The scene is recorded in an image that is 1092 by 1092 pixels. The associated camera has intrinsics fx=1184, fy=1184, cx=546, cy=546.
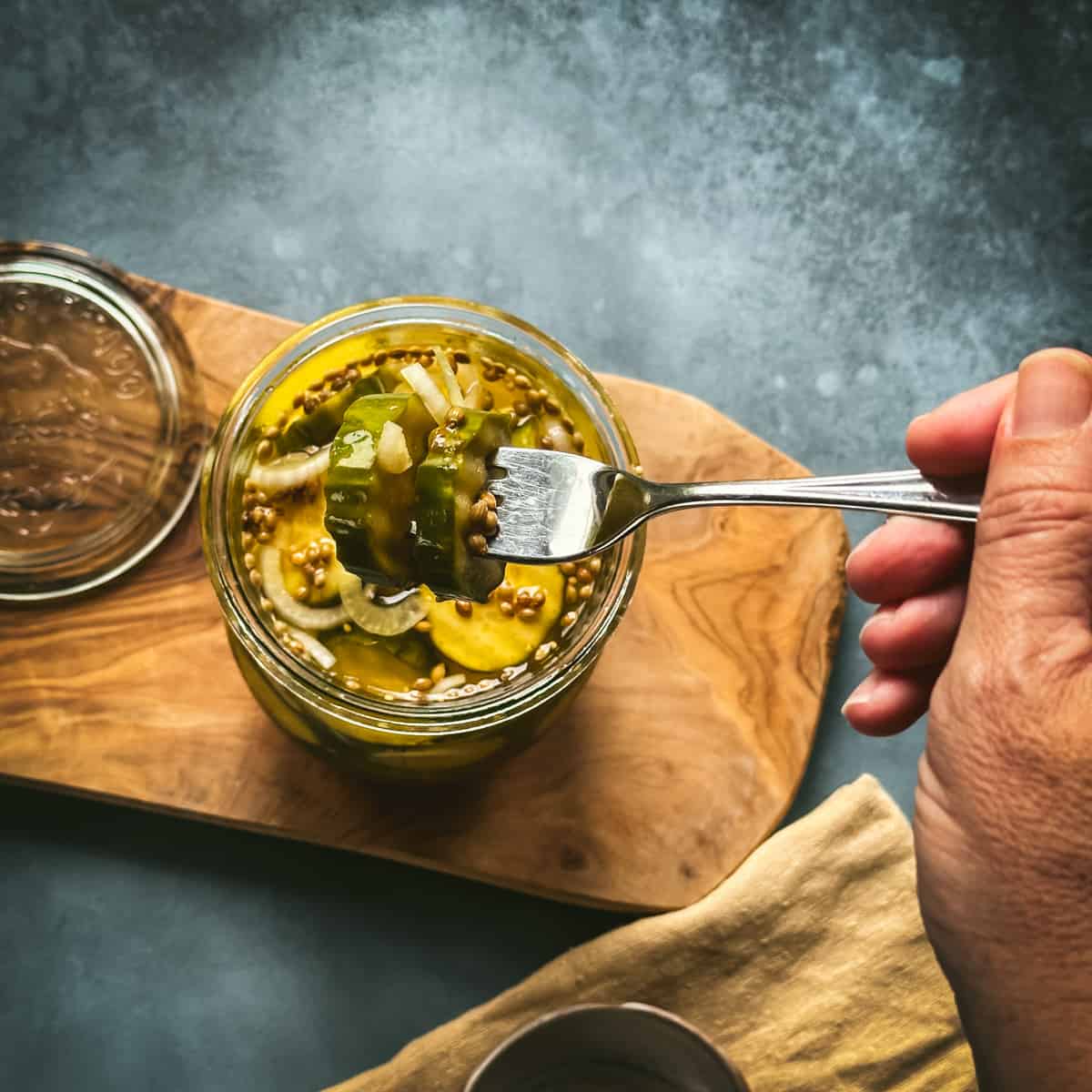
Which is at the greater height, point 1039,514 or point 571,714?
point 1039,514

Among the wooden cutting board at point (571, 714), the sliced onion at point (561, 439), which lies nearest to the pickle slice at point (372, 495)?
the sliced onion at point (561, 439)

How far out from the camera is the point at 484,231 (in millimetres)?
1924

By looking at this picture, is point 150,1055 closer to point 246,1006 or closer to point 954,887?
point 246,1006

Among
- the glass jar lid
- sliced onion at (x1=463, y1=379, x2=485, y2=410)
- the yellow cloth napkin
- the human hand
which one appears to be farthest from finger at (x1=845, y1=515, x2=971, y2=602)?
the glass jar lid

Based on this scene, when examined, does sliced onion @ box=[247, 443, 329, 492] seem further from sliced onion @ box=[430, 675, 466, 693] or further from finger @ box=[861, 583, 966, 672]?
finger @ box=[861, 583, 966, 672]

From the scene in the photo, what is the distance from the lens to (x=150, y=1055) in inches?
71.2

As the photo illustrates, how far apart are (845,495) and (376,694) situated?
58 cm

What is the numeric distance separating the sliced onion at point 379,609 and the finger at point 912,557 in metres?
0.57

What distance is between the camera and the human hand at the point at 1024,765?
1.14 meters

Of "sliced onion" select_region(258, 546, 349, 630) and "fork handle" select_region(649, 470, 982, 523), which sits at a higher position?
"fork handle" select_region(649, 470, 982, 523)

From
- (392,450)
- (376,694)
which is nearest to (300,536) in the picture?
(376,694)

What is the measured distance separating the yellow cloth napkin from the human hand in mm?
423

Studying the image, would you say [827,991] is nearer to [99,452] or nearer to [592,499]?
[592,499]

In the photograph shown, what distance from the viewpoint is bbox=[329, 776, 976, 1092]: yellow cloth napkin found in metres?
1.68
